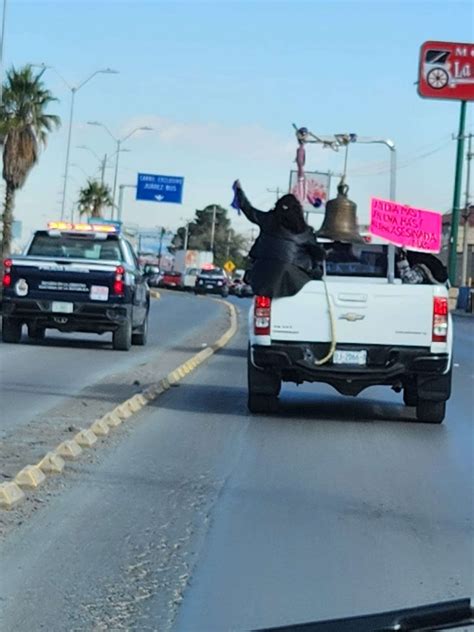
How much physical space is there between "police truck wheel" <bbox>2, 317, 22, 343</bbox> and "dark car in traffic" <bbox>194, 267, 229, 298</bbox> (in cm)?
5752

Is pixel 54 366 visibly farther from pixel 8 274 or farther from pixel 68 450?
pixel 68 450

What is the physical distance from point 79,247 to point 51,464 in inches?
530

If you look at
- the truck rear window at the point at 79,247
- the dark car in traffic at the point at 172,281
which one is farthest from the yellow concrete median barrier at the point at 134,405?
the dark car in traffic at the point at 172,281

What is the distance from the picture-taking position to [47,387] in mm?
15555

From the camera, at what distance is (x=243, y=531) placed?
25.7 ft

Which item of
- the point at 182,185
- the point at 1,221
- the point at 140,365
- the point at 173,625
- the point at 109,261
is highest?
the point at 182,185

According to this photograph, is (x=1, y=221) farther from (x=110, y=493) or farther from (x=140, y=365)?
(x=110, y=493)

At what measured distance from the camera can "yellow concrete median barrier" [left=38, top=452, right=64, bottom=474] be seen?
30.7 feet

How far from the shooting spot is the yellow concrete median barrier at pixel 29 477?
8734mm

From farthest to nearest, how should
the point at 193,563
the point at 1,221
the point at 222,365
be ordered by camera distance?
the point at 1,221, the point at 222,365, the point at 193,563

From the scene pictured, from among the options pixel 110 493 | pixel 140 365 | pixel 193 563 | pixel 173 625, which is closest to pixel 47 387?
pixel 140 365

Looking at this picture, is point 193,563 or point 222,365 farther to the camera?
point 222,365

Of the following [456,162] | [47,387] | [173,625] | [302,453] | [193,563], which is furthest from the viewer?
[456,162]

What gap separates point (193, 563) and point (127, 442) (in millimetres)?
4317
